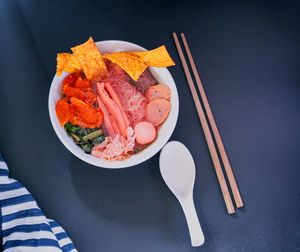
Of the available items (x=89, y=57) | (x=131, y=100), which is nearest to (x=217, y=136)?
(x=131, y=100)

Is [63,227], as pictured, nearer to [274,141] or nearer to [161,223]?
[161,223]

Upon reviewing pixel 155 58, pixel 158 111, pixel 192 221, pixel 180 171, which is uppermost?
pixel 155 58

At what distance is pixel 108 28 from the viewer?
0.94 meters

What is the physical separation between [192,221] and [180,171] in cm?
12

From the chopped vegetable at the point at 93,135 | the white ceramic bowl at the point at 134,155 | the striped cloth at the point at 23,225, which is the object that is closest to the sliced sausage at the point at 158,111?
the white ceramic bowl at the point at 134,155

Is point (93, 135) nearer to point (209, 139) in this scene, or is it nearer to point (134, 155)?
point (134, 155)

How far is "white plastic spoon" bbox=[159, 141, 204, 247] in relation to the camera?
0.79 meters

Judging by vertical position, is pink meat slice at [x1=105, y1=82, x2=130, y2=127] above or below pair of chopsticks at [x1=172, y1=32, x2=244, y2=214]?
above

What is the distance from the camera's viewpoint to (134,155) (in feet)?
2.47

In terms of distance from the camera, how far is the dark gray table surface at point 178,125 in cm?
81

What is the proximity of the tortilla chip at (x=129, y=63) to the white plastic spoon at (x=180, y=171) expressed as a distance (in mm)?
187

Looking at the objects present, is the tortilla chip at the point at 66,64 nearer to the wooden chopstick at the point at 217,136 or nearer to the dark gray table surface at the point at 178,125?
the dark gray table surface at the point at 178,125

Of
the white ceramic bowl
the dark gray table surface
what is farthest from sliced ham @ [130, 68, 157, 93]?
the dark gray table surface

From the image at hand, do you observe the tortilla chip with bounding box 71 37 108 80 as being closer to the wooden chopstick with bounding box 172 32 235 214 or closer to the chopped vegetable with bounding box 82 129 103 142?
the chopped vegetable with bounding box 82 129 103 142
